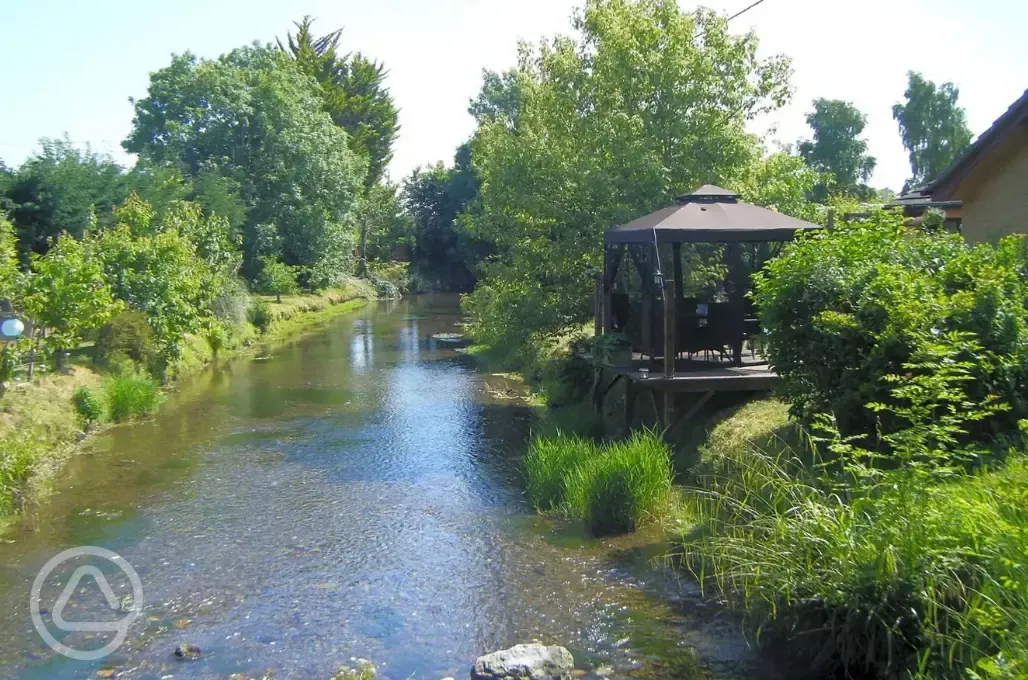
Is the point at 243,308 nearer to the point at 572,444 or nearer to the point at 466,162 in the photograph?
the point at 572,444

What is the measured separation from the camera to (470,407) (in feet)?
59.1

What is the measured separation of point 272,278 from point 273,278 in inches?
1.5

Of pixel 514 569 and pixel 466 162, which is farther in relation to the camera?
pixel 466 162

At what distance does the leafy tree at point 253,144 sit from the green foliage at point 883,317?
2777 cm

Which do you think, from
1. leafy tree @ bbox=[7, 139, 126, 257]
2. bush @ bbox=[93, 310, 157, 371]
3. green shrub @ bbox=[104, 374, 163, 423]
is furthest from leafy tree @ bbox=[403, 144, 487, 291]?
green shrub @ bbox=[104, 374, 163, 423]

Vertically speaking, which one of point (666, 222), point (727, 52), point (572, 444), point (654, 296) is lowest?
point (572, 444)

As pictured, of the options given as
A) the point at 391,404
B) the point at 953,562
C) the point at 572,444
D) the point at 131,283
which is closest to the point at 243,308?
the point at 131,283

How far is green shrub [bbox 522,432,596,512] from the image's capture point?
1086 cm

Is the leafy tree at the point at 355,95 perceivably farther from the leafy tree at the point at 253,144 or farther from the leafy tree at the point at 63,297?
the leafy tree at the point at 63,297

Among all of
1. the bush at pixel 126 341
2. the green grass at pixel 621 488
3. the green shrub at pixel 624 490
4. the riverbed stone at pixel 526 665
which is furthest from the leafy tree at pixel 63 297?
the riverbed stone at pixel 526 665

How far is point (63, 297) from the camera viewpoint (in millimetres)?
14438

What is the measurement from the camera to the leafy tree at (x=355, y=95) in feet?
185

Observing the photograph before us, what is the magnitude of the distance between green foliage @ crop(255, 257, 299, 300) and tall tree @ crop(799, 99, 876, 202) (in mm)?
31117

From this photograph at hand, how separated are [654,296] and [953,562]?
317 inches
